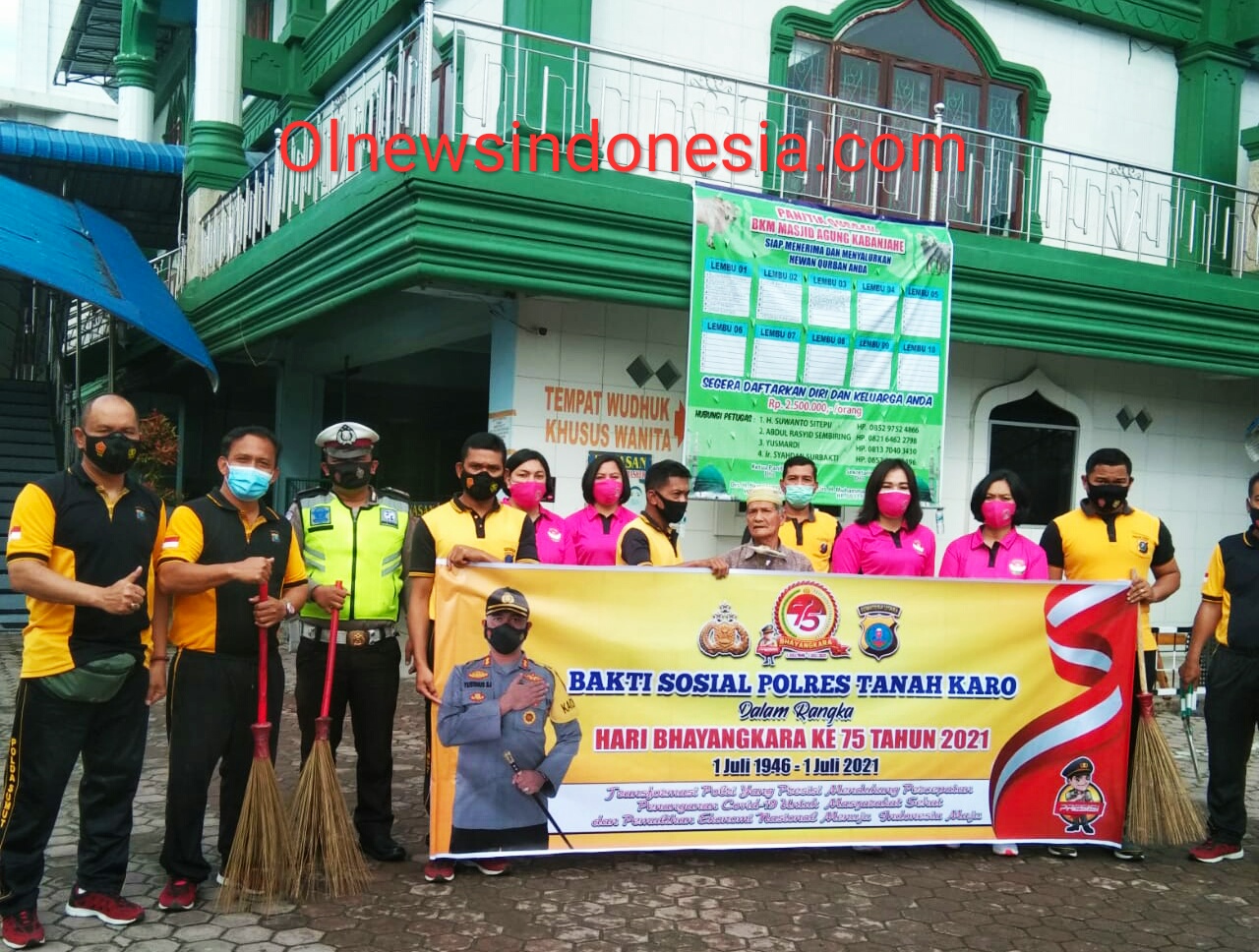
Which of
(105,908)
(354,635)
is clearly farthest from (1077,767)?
(105,908)

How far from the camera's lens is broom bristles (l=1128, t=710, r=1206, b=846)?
18.1 feet

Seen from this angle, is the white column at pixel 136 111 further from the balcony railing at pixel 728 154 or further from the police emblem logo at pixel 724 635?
the police emblem logo at pixel 724 635

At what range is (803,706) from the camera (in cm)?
532

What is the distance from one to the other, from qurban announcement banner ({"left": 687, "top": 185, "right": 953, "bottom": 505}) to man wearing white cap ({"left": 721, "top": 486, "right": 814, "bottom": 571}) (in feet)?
9.32

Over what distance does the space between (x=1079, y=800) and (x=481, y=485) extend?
320 centimetres

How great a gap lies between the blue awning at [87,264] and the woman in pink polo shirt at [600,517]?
17.3ft

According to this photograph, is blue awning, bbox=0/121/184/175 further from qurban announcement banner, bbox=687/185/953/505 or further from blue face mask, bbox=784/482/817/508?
blue face mask, bbox=784/482/817/508

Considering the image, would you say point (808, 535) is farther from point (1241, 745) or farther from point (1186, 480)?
point (1186, 480)

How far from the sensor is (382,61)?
8273 millimetres

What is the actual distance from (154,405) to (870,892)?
1535 cm

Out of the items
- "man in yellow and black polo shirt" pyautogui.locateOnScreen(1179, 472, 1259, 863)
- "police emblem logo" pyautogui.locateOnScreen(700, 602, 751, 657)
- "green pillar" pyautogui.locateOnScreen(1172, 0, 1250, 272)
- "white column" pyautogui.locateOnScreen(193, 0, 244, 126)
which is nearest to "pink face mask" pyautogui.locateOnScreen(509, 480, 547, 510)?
"police emblem logo" pyautogui.locateOnScreen(700, 602, 751, 657)

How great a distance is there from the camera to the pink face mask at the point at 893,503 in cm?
593

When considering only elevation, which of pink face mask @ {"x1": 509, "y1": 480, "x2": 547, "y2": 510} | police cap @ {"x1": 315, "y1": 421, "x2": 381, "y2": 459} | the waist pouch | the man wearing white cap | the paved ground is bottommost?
the paved ground

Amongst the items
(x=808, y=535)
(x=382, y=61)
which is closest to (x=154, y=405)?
(x=382, y=61)
